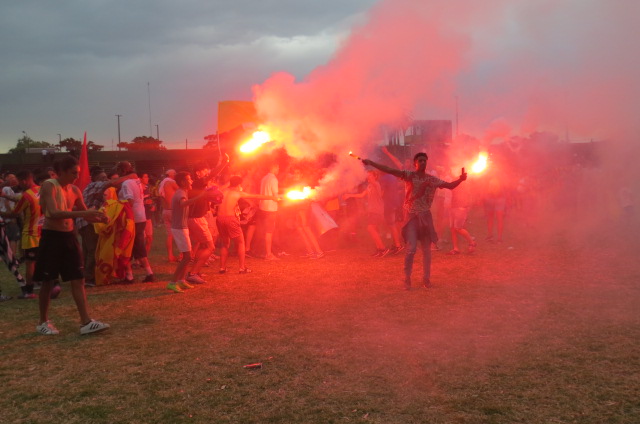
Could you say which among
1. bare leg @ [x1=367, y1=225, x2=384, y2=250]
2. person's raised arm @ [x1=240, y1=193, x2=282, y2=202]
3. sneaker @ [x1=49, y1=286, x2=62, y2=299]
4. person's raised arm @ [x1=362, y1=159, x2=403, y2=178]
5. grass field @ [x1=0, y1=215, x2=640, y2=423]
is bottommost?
grass field @ [x1=0, y1=215, x2=640, y2=423]

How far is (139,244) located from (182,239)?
1.47 metres

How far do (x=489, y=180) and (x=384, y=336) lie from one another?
7.97m

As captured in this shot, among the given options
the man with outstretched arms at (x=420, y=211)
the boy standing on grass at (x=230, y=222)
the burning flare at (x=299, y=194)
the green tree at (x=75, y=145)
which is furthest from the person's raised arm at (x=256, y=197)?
the green tree at (x=75, y=145)

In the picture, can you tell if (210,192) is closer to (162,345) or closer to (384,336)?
(162,345)

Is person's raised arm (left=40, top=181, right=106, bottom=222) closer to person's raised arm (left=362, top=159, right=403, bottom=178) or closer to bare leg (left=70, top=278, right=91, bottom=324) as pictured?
bare leg (left=70, top=278, right=91, bottom=324)

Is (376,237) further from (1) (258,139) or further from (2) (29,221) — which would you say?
(2) (29,221)

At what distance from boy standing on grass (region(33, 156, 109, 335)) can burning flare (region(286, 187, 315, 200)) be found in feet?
16.7

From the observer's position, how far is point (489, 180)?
12.2 meters

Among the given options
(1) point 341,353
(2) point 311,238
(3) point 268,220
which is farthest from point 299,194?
(1) point 341,353

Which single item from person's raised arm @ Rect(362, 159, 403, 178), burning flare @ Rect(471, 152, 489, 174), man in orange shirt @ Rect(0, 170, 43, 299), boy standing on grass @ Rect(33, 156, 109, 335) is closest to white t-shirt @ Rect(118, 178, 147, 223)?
man in orange shirt @ Rect(0, 170, 43, 299)

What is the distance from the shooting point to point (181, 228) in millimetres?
8031

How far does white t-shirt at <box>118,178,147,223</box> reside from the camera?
28.8ft

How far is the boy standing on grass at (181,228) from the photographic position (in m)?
7.94

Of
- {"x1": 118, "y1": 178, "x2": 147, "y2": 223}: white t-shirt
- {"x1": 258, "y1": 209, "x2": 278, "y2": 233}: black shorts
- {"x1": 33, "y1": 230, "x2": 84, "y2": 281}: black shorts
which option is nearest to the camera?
{"x1": 33, "y1": 230, "x2": 84, "y2": 281}: black shorts
